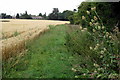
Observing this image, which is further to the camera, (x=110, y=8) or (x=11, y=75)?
(x=110, y=8)

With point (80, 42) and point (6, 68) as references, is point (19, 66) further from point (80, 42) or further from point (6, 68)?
point (80, 42)

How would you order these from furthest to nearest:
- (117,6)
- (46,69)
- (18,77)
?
(117,6)
(46,69)
(18,77)

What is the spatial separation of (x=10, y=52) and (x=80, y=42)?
8.27ft

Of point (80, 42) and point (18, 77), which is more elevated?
point (80, 42)

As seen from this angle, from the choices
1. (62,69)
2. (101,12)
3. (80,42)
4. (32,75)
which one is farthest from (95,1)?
(32,75)

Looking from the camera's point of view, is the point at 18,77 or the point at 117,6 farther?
the point at 117,6

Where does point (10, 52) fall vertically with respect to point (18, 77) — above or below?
above

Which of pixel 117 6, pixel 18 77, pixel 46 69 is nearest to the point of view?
pixel 18 77

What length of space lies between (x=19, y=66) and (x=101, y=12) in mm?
3739

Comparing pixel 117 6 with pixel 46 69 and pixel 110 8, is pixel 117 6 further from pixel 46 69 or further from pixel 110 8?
pixel 46 69

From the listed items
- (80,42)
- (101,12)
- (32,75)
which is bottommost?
(32,75)

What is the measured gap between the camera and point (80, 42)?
23.4ft

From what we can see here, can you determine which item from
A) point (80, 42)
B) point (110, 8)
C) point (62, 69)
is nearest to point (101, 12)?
point (110, 8)

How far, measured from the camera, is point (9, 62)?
631 cm
